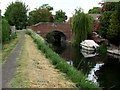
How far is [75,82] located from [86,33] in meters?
43.3

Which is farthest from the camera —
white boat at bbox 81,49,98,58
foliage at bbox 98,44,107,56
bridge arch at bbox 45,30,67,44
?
bridge arch at bbox 45,30,67,44

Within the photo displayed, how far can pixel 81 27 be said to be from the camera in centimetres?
5528

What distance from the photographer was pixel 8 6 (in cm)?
8806

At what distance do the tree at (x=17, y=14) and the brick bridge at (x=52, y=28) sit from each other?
7545 millimetres

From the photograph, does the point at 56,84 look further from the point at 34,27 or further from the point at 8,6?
the point at 8,6

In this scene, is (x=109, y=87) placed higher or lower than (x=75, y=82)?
lower

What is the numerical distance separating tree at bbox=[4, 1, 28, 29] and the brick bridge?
7545mm

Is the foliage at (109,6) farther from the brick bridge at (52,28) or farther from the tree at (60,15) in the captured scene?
the tree at (60,15)

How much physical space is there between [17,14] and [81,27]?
96.0ft

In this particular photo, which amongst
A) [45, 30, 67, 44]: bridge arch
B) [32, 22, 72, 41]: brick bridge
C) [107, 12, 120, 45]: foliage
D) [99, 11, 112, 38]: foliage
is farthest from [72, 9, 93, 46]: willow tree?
[45, 30, 67, 44]: bridge arch

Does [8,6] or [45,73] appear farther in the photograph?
[8,6]

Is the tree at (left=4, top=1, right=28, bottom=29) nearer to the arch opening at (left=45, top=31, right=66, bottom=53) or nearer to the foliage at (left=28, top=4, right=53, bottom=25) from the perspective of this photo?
the foliage at (left=28, top=4, right=53, bottom=25)

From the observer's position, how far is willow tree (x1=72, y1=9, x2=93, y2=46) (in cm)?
5497

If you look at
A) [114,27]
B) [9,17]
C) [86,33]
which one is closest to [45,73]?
[114,27]
